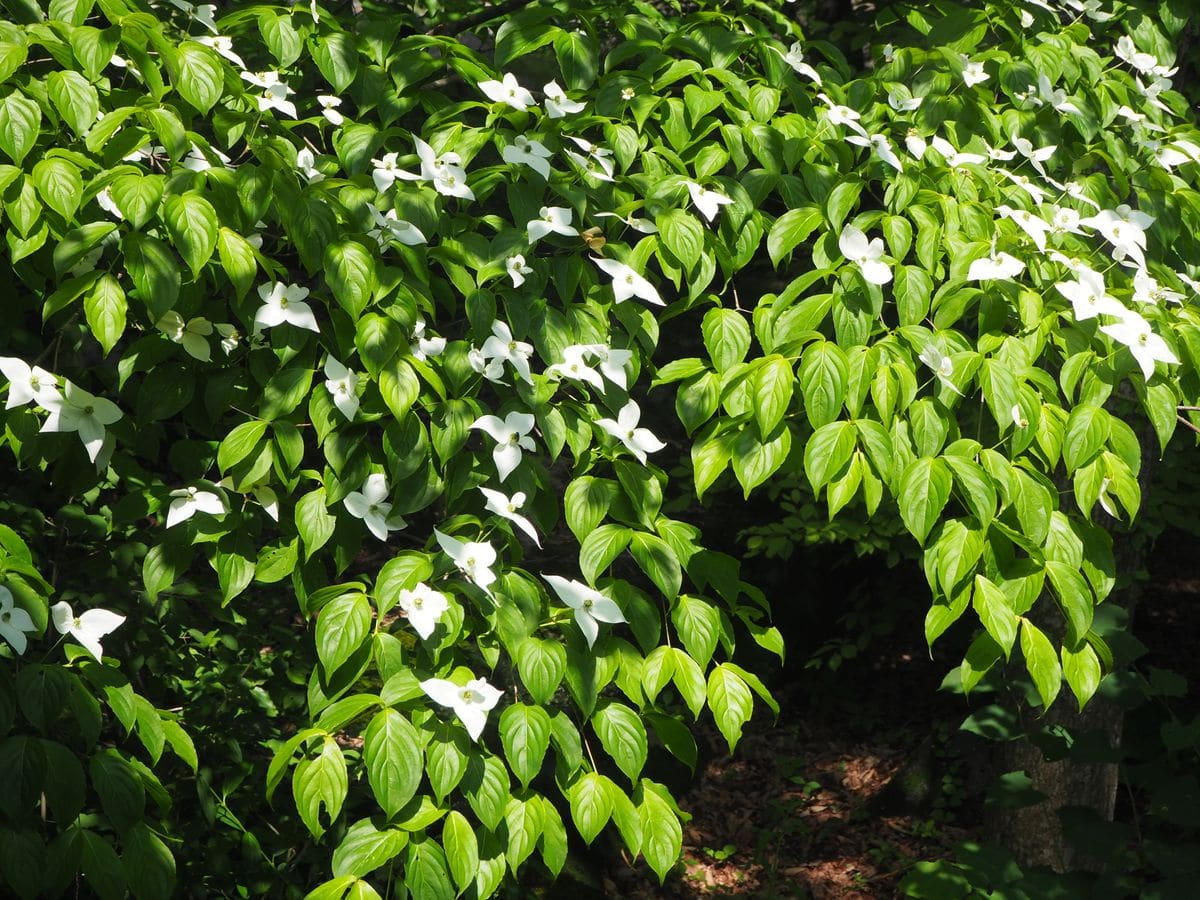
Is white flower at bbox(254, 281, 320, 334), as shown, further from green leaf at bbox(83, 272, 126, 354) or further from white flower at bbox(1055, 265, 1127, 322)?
white flower at bbox(1055, 265, 1127, 322)

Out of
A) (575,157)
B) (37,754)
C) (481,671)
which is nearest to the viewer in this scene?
(37,754)

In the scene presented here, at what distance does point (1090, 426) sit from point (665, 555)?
595 mm

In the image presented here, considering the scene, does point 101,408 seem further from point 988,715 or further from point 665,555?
point 988,715

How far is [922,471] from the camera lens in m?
1.42

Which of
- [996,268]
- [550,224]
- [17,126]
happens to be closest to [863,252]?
[996,268]

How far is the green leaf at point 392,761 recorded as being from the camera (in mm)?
1267

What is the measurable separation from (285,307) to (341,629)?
17.3 inches

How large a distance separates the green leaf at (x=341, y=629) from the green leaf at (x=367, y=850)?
0.20m

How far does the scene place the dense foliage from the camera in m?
1.33

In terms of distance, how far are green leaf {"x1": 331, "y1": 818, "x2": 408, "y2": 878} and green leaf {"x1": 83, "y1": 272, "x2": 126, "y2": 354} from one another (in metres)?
0.67

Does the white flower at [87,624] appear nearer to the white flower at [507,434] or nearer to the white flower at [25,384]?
the white flower at [25,384]

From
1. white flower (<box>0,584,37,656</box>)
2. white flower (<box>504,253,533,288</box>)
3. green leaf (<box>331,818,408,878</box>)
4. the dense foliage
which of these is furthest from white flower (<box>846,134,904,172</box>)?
white flower (<box>0,584,37,656</box>)

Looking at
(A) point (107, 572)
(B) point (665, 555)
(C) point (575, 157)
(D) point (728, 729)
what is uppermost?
(C) point (575, 157)

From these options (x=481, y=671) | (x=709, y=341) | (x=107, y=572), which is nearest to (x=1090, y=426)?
(x=709, y=341)
